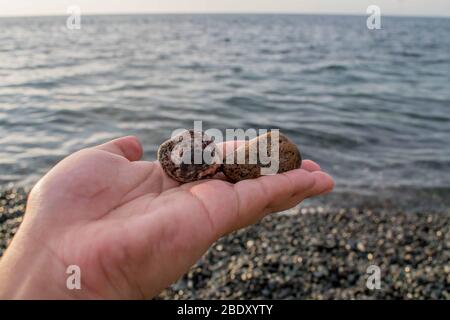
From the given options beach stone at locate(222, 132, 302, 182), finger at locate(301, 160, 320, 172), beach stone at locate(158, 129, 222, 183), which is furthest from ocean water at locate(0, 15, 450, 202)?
beach stone at locate(158, 129, 222, 183)

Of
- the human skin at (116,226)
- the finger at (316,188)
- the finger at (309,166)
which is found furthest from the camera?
the finger at (309,166)

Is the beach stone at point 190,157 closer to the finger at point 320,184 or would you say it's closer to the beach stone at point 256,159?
the beach stone at point 256,159

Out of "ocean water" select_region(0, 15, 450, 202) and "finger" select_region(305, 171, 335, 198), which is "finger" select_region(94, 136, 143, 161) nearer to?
"finger" select_region(305, 171, 335, 198)

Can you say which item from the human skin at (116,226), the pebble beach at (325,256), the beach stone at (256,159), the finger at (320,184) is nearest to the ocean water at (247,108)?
the pebble beach at (325,256)

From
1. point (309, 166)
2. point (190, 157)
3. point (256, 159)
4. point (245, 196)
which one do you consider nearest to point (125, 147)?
point (190, 157)

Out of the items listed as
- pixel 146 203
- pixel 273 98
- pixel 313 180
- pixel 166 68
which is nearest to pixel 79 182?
pixel 146 203

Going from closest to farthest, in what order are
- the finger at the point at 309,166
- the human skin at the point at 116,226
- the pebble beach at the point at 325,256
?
the human skin at the point at 116,226
the finger at the point at 309,166
the pebble beach at the point at 325,256
